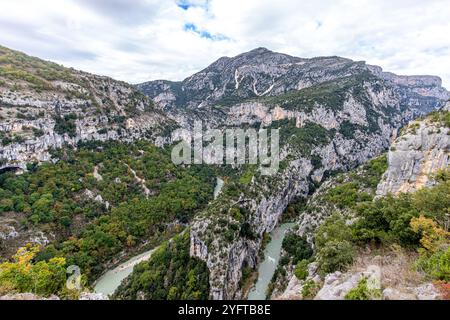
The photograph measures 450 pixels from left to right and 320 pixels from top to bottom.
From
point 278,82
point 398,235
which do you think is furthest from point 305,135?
point 278,82

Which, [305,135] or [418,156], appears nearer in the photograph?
[418,156]

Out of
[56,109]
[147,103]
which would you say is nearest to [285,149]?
[147,103]

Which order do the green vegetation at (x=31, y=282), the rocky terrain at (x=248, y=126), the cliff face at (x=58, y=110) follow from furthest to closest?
1. the cliff face at (x=58, y=110)
2. the rocky terrain at (x=248, y=126)
3. the green vegetation at (x=31, y=282)

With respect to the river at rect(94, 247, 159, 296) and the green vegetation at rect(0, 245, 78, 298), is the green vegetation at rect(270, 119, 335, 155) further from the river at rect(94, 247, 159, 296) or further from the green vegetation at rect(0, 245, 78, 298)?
the green vegetation at rect(0, 245, 78, 298)

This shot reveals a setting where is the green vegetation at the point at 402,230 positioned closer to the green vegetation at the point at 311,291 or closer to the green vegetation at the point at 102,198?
the green vegetation at the point at 311,291

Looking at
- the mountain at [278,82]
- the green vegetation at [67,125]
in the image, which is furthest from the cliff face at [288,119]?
the green vegetation at [67,125]

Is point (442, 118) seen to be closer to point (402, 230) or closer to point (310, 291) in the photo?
point (402, 230)

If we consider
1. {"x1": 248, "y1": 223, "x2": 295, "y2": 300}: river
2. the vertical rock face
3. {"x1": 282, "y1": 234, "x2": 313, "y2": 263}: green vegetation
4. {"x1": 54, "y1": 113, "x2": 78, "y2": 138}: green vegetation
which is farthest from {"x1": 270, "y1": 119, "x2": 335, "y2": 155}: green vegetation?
{"x1": 54, "y1": 113, "x2": 78, "y2": 138}: green vegetation
